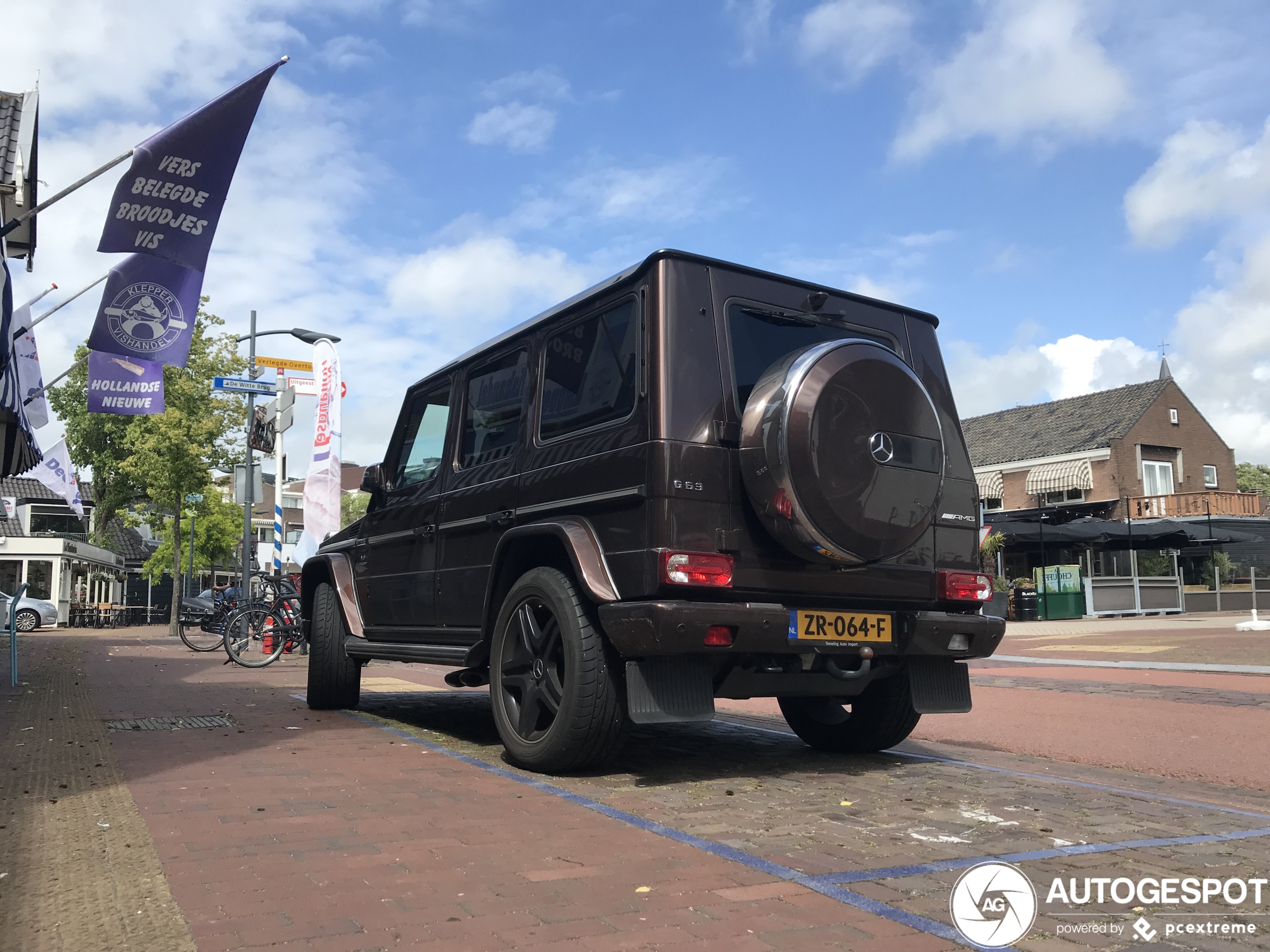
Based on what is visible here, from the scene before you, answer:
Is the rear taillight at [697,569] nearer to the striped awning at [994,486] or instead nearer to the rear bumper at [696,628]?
the rear bumper at [696,628]

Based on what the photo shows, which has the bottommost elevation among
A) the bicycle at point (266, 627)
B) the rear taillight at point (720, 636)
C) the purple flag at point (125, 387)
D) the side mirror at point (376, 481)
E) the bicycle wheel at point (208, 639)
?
the bicycle wheel at point (208, 639)

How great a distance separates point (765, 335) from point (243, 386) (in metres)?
17.3

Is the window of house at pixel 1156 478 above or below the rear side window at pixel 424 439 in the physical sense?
above

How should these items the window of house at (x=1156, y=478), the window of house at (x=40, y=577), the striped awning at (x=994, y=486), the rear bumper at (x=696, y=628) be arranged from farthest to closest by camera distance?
the striped awning at (x=994, y=486) → the window of house at (x=40, y=577) → the window of house at (x=1156, y=478) → the rear bumper at (x=696, y=628)

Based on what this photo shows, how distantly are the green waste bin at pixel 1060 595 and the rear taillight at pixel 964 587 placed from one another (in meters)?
23.6

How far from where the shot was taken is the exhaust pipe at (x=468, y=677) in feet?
20.0

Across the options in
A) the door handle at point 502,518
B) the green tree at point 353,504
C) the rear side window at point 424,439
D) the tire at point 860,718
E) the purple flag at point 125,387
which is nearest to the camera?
the door handle at point 502,518

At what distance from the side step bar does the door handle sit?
2.43 feet

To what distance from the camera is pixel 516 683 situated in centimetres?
537

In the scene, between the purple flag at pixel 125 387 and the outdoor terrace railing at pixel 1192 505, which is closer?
the purple flag at pixel 125 387

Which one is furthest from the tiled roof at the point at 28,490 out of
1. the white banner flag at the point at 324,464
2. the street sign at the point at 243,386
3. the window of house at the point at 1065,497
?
the window of house at the point at 1065,497

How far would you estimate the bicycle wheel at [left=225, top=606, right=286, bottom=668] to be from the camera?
542 inches

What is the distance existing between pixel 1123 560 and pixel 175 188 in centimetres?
3332

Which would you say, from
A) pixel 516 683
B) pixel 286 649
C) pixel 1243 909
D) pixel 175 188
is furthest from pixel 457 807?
pixel 286 649
